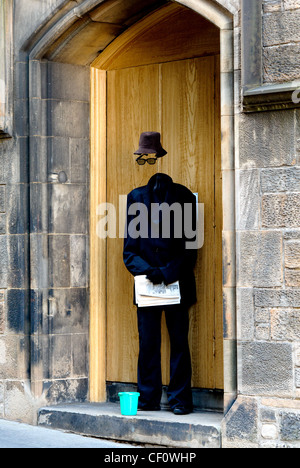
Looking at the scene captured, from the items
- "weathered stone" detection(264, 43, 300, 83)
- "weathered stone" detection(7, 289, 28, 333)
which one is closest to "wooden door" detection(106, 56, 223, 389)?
"weathered stone" detection(7, 289, 28, 333)

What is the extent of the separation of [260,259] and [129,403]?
64.8 inches

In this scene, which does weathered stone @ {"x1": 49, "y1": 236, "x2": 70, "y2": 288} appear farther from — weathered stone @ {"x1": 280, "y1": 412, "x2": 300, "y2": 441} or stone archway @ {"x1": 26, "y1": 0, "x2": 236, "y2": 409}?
weathered stone @ {"x1": 280, "y1": 412, "x2": 300, "y2": 441}

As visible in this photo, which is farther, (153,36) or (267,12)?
(153,36)

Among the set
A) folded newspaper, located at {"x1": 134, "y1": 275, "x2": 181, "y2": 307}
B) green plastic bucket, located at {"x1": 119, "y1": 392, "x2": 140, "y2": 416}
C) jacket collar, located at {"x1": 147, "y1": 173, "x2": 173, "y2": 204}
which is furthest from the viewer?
jacket collar, located at {"x1": 147, "y1": 173, "x2": 173, "y2": 204}

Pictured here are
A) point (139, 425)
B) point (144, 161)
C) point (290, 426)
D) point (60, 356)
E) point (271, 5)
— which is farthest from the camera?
point (60, 356)

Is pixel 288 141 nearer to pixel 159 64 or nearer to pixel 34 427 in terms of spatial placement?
pixel 159 64

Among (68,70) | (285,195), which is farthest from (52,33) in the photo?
(285,195)

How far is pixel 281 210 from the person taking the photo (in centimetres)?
621

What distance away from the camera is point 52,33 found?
303 inches

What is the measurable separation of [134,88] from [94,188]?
98 centimetres

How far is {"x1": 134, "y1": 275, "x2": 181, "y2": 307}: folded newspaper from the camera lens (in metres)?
7.07

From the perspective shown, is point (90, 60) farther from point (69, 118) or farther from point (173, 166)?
point (173, 166)

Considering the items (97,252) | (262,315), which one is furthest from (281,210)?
(97,252)

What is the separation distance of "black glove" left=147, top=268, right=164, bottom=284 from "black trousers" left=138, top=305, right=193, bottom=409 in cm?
25
